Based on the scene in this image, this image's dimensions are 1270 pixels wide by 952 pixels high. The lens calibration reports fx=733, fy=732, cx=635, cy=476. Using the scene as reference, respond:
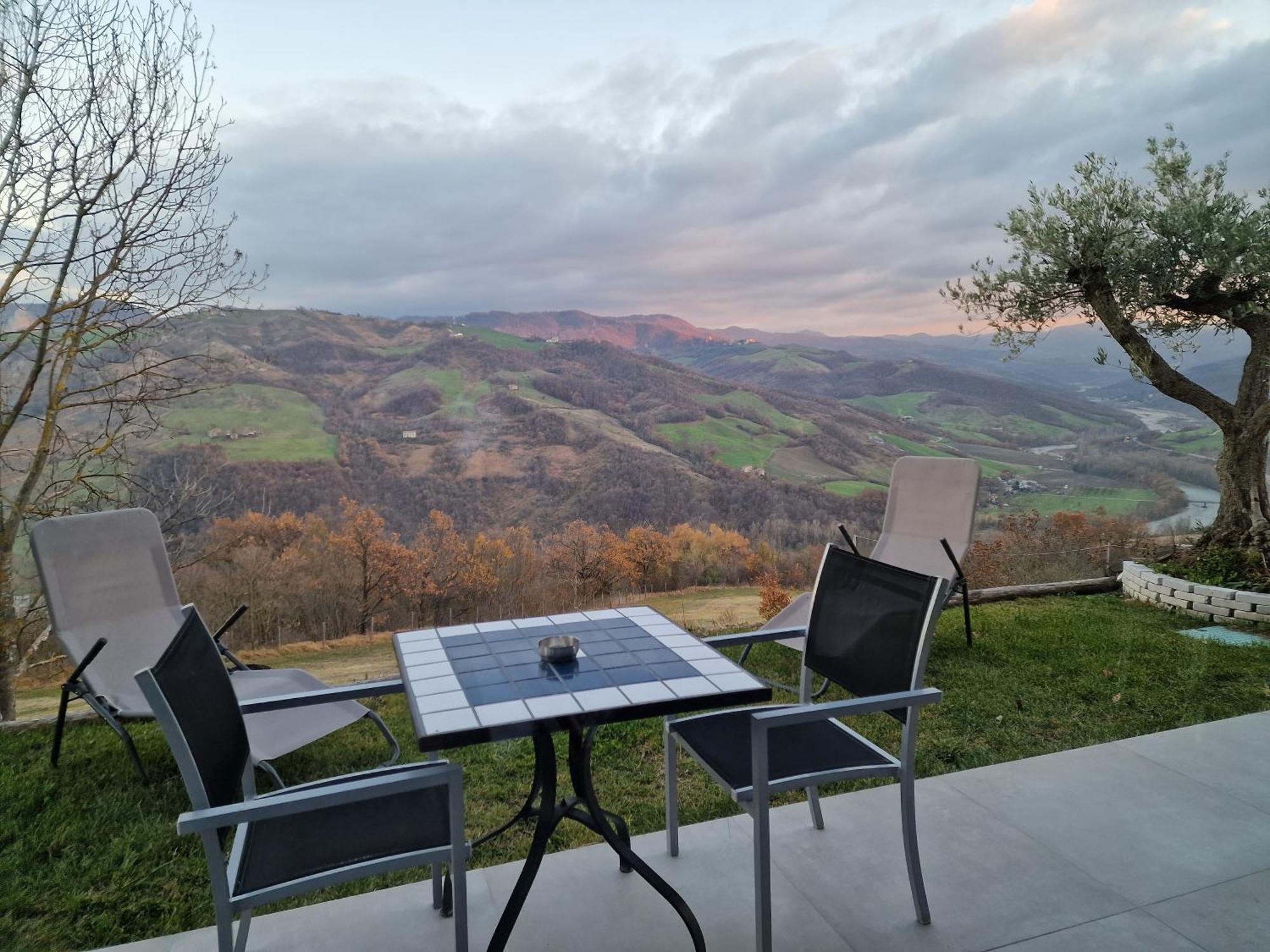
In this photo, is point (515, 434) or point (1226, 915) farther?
point (515, 434)

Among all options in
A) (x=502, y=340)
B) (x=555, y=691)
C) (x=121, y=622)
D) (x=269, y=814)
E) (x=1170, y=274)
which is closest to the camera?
(x=269, y=814)

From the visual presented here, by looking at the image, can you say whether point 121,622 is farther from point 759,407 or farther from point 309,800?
point 759,407

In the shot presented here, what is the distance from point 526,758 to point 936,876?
5.09 feet

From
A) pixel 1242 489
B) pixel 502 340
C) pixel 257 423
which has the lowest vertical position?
pixel 1242 489

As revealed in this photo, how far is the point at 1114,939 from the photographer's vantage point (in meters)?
1.75

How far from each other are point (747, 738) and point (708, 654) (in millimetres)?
362

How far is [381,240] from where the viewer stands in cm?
1009

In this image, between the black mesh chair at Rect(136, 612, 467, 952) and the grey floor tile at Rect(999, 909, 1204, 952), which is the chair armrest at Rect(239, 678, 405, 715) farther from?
the grey floor tile at Rect(999, 909, 1204, 952)

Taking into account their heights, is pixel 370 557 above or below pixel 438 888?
below

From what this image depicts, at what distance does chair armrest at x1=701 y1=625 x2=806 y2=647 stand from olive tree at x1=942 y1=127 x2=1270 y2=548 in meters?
4.60

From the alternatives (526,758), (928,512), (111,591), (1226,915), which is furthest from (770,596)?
(111,591)

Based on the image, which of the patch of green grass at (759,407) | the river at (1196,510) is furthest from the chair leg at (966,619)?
the patch of green grass at (759,407)

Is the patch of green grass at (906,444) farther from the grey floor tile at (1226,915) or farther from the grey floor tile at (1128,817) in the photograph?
the grey floor tile at (1226,915)

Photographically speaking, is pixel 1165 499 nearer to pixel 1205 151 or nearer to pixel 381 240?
pixel 1205 151
